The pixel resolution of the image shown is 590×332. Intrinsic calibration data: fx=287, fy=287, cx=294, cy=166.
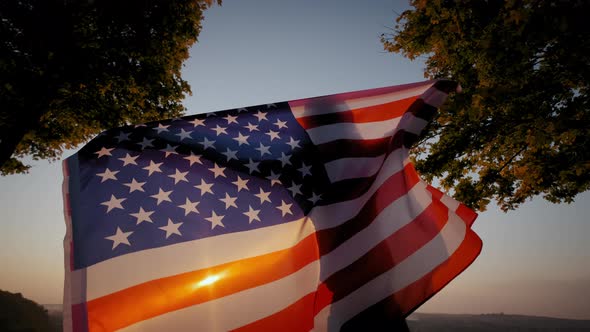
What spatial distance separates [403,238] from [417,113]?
58.7 inches

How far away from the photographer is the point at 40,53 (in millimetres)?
8438

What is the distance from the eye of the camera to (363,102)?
357 centimetres

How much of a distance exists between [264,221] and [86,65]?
9.41 metres

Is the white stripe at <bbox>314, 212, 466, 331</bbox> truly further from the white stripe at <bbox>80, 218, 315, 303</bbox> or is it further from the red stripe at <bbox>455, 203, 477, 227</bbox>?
the white stripe at <bbox>80, 218, 315, 303</bbox>

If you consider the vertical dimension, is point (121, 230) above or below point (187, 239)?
above

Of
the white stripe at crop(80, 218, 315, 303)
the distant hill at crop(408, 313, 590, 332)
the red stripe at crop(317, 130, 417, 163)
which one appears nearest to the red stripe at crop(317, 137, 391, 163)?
the red stripe at crop(317, 130, 417, 163)

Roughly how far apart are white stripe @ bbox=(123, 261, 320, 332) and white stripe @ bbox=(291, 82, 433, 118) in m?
1.75

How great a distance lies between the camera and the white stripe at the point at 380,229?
2.83m

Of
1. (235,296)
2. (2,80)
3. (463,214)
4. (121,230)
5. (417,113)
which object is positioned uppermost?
(2,80)

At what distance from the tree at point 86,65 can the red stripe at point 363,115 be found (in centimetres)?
868

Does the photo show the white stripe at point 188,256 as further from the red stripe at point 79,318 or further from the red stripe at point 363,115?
the red stripe at point 363,115

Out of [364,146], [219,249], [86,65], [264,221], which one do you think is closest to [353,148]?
[364,146]

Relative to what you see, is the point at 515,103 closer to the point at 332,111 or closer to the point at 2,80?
the point at 332,111

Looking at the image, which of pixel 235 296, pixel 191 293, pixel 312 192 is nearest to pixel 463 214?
pixel 312 192
